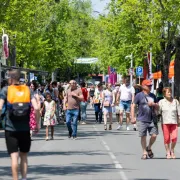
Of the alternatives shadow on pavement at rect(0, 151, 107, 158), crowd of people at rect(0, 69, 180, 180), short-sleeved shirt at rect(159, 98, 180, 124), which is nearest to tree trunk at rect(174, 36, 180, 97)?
crowd of people at rect(0, 69, 180, 180)

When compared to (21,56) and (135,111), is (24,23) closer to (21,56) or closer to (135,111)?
(21,56)

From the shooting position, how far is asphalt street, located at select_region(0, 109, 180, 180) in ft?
47.4

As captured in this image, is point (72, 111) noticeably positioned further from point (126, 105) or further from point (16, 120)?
point (16, 120)

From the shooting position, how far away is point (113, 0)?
165 feet

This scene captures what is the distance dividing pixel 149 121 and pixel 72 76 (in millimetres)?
82447

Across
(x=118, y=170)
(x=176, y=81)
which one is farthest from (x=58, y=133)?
(x=176, y=81)

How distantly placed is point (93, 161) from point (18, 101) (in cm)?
529

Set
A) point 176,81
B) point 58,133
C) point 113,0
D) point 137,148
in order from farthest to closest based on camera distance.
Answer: point 113,0
point 176,81
point 58,133
point 137,148

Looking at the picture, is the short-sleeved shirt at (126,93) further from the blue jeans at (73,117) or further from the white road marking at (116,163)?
the white road marking at (116,163)

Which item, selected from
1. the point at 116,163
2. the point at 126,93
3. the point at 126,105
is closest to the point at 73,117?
the point at 126,93

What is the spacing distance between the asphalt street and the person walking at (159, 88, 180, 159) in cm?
44

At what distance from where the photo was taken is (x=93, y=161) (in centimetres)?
1725

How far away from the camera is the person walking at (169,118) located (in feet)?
59.6

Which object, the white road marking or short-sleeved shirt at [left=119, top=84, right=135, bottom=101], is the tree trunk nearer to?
short-sleeved shirt at [left=119, top=84, right=135, bottom=101]
